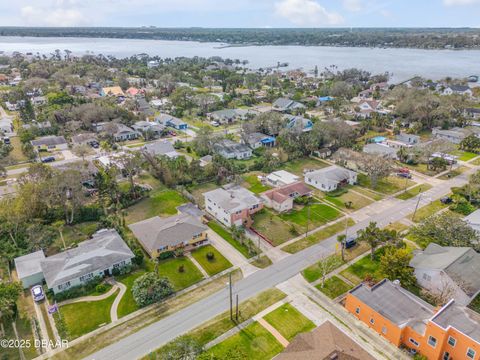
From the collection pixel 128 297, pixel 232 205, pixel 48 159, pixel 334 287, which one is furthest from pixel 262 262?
pixel 48 159

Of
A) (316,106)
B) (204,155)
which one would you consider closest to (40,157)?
(204,155)

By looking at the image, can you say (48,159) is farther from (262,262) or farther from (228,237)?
(262,262)

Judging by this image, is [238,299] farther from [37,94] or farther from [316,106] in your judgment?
[37,94]

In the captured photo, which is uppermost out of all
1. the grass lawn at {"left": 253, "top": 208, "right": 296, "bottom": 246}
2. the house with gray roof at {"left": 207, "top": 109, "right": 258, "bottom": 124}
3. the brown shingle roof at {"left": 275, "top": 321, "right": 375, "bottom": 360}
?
the house with gray roof at {"left": 207, "top": 109, "right": 258, "bottom": 124}

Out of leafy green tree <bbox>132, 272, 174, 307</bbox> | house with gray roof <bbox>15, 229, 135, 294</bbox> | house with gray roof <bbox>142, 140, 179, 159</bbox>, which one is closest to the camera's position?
leafy green tree <bbox>132, 272, 174, 307</bbox>

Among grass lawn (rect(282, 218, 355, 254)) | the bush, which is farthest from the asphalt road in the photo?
the bush

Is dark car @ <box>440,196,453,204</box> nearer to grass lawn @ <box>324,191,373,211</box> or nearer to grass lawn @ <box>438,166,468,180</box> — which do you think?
grass lawn @ <box>438,166,468,180</box>

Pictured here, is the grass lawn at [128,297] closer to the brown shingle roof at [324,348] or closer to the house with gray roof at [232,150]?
the brown shingle roof at [324,348]
